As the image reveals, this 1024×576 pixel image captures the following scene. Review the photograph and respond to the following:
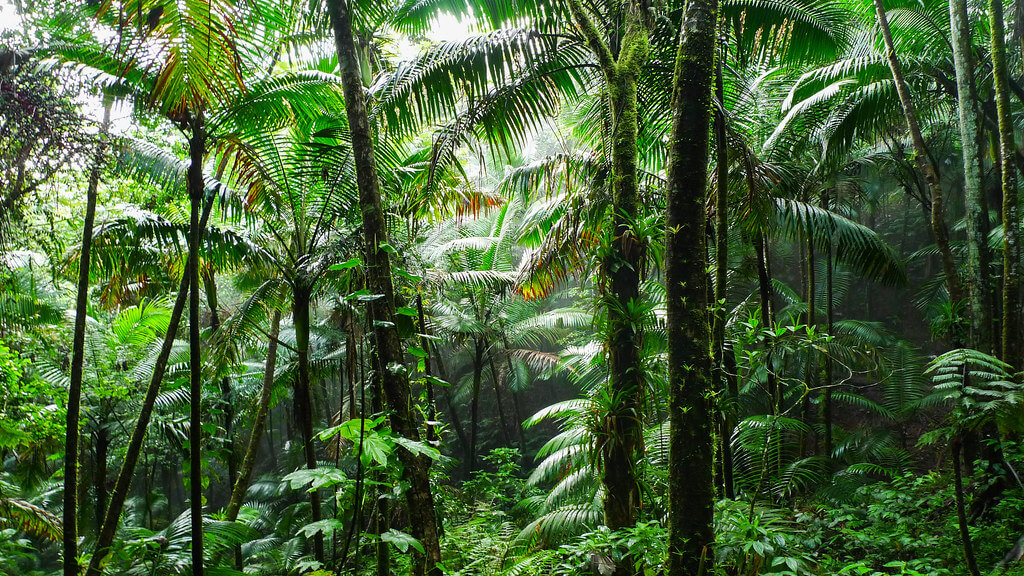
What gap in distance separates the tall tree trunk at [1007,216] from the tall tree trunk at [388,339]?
4644mm

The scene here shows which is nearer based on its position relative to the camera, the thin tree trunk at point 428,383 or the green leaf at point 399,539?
the green leaf at point 399,539

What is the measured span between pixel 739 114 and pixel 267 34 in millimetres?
4459

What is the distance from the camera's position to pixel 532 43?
4809 millimetres

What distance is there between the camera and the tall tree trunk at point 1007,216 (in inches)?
166

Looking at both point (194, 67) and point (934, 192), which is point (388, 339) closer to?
point (194, 67)

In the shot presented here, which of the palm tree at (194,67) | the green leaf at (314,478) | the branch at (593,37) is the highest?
the branch at (593,37)

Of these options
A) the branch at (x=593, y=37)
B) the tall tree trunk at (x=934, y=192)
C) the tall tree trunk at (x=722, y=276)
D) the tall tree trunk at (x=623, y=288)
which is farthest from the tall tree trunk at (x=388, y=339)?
the tall tree trunk at (x=934, y=192)

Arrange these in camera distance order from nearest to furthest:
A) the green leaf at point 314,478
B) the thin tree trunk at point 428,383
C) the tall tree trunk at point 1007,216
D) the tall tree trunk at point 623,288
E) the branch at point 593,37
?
the green leaf at point 314,478, the thin tree trunk at point 428,383, the tall tree trunk at point 623,288, the tall tree trunk at point 1007,216, the branch at point 593,37

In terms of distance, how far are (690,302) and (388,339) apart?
5.61ft

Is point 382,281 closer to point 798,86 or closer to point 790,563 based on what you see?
point 790,563

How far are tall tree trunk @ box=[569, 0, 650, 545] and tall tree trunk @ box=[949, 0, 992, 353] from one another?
9.98 feet

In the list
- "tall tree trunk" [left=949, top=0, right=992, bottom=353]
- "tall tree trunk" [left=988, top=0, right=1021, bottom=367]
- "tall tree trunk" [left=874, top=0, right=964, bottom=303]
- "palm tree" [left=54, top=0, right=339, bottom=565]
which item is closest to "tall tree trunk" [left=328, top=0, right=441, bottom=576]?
"palm tree" [left=54, top=0, right=339, bottom=565]

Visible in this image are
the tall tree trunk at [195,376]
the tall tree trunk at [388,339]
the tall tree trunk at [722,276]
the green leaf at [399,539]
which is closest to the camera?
the green leaf at [399,539]

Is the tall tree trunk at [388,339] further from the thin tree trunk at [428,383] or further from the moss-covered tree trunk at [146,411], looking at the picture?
the moss-covered tree trunk at [146,411]
